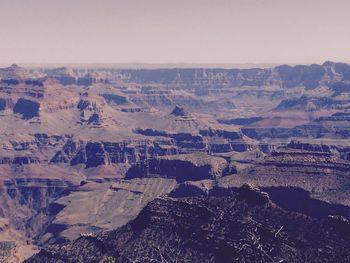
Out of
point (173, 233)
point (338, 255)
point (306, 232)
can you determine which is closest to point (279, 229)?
point (306, 232)

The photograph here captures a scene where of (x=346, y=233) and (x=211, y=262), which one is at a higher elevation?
(x=346, y=233)

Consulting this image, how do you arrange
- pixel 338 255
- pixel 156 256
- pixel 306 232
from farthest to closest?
pixel 156 256, pixel 306 232, pixel 338 255

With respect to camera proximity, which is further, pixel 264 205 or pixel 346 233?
pixel 264 205

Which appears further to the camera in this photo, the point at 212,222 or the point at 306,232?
the point at 212,222

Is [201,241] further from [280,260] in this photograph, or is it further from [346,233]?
[346,233]

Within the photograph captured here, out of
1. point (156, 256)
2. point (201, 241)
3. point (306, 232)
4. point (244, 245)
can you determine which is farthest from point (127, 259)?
point (306, 232)

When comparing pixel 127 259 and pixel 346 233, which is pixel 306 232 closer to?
pixel 346 233

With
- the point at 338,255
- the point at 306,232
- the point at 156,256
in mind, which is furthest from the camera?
the point at 156,256

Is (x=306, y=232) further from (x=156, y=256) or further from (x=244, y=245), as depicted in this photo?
(x=156, y=256)

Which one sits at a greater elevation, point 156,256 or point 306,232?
point 306,232
